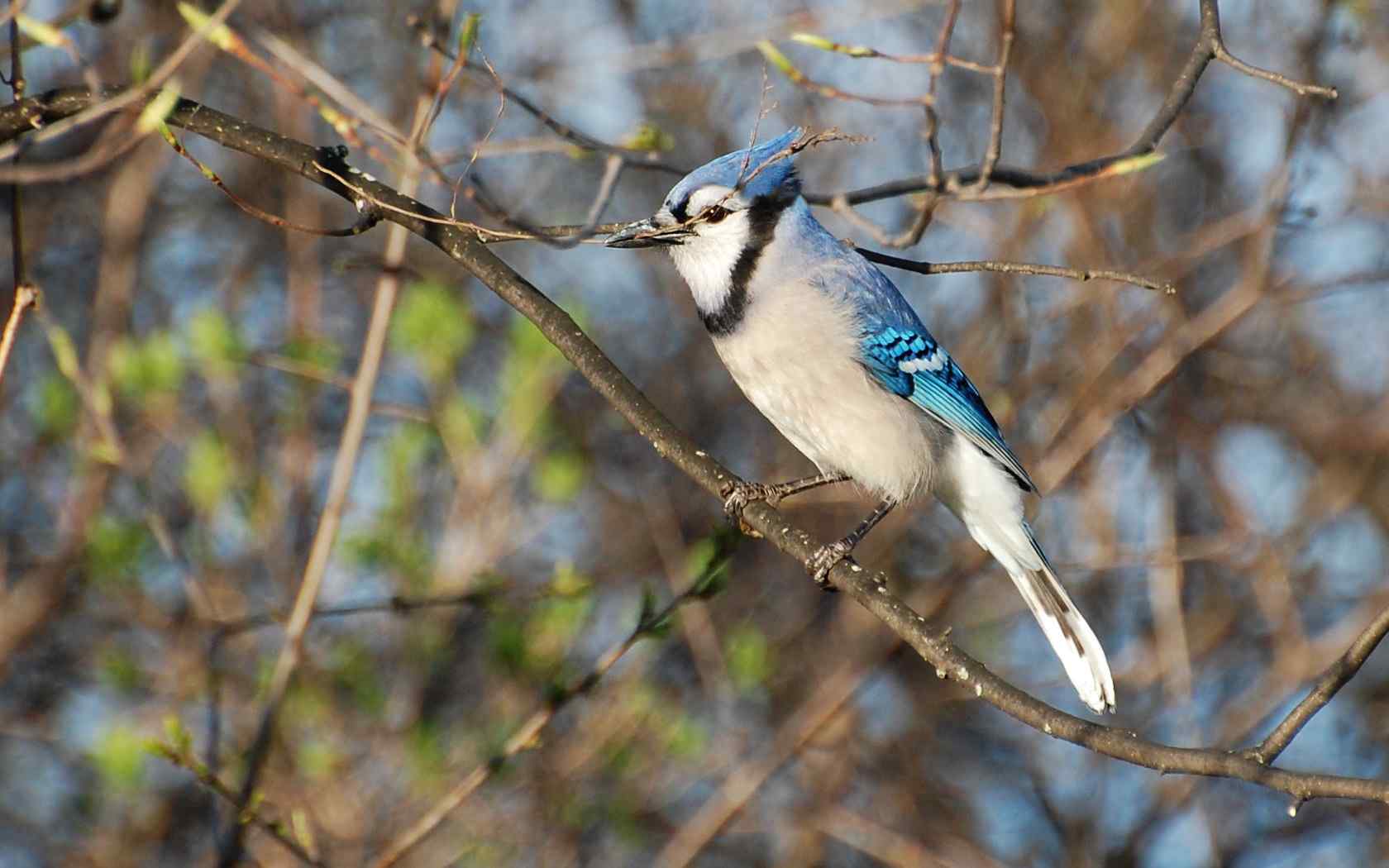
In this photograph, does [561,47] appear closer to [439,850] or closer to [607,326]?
[607,326]

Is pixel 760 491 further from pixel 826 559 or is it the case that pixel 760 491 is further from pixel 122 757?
pixel 122 757

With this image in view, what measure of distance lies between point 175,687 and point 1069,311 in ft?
10.3

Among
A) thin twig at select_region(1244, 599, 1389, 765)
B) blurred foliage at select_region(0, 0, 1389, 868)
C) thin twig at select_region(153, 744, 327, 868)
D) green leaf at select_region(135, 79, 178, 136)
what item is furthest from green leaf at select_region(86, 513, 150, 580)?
thin twig at select_region(1244, 599, 1389, 765)

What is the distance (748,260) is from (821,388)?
0.34 m

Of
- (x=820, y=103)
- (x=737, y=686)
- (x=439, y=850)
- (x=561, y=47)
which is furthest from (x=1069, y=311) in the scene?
(x=439, y=850)

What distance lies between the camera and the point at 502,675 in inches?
159

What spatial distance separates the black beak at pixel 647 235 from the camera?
2909 millimetres

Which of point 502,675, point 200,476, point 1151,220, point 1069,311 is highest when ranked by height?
point 1151,220

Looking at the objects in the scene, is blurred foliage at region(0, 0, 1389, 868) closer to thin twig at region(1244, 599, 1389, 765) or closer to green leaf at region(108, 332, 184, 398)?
green leaf at region(108, 332, 184, 398)

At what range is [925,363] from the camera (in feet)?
12.0

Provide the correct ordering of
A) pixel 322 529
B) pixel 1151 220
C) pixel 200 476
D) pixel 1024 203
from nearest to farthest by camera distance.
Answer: pixel 322 529 < pixel 200 476 < pixel 1024 203 < pixel 1151 220

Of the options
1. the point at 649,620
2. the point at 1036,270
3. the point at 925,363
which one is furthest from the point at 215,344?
the point at 1036,270

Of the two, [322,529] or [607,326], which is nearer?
[322,529]

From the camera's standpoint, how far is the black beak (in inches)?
115
